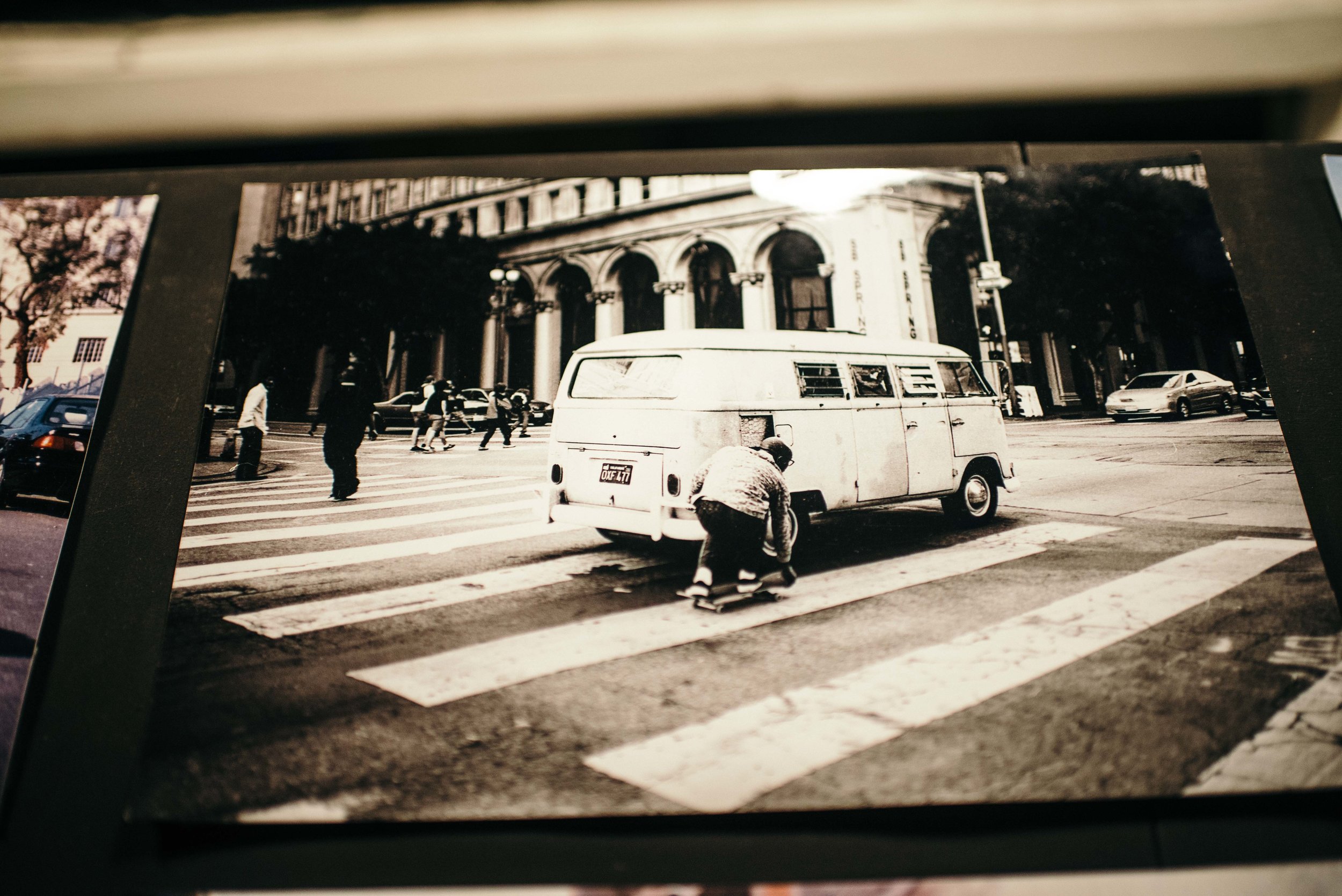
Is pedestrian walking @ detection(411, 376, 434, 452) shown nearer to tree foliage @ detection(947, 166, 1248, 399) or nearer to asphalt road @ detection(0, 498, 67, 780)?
asphalt road @ detection(0, 498, 67, 780)

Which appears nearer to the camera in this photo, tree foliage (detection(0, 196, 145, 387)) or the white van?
the white van

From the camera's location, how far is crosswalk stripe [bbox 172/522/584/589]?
1747mm

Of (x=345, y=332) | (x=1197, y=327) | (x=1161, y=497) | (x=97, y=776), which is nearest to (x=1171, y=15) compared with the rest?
(x=1197, y=327)

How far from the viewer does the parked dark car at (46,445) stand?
6.22ft

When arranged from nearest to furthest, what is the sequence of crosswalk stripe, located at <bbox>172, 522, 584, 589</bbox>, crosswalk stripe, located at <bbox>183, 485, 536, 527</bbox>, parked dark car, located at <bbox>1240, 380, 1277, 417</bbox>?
crosswalk stripe, located at <bbox>172, 522, 584, 589</bbox> → crosswalk stripe, located at <bbox>183, 485, 536, 527</bbox> → parked dark car, located at <bbox>1240, 380, 1277, 417</bbox>

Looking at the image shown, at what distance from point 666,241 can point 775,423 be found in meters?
0.90

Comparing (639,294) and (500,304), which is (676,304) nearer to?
Result: (639,294)

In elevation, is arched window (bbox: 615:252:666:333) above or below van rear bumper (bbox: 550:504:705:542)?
above

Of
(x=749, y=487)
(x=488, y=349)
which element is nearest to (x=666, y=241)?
(x=488, y=349)

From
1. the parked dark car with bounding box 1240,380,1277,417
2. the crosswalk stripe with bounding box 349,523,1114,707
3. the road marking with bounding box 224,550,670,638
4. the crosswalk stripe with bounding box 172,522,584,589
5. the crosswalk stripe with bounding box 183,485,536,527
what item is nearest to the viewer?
the crosswalk stripe with bounding box 349,523,1114,707

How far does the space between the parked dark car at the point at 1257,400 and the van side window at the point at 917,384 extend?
3.64 feet

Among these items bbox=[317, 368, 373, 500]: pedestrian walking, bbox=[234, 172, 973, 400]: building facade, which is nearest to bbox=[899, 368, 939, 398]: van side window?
bbox=[234, 172, 973, 400]: building facade

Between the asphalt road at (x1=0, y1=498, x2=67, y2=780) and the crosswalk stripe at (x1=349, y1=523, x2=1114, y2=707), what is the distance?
3.71 ft

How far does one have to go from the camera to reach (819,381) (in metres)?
1.88
